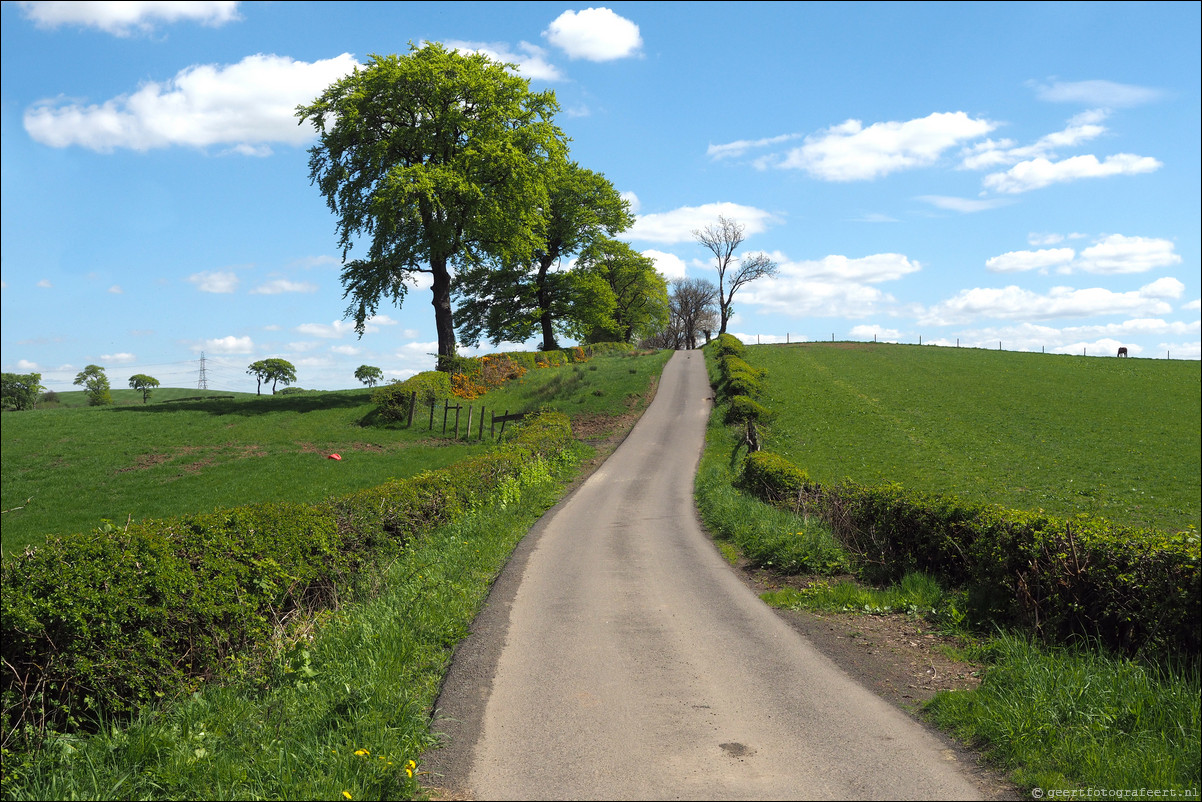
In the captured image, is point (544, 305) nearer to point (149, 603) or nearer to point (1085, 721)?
point (149, 603)

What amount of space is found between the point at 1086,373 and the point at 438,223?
1794 inches

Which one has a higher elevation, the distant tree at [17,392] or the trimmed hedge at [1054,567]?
the distant tree at [17,392]

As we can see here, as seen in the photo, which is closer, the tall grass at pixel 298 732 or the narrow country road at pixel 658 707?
the tall grass at pixel 298 732

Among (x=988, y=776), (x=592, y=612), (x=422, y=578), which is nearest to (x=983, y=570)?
(x=988, y=776)

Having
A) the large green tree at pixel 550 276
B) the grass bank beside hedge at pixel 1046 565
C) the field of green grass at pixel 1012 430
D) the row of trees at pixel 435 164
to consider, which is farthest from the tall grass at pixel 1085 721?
the large green tree at pixel 550 276

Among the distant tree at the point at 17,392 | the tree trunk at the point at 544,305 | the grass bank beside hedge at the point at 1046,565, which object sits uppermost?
the tree trunk at the point at 544,305

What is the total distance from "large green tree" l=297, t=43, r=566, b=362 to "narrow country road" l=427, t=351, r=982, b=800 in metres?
32.9

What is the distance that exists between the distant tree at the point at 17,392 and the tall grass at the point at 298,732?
291ft

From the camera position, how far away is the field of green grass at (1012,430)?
22719 millimetres

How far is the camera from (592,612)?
33.8 feet

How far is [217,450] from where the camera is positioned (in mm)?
30578

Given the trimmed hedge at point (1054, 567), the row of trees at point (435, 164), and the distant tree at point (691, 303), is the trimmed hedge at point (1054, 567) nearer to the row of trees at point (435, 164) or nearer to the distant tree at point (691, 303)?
the row of trees at point (435, 164)

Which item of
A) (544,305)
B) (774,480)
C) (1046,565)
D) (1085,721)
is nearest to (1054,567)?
(1046,565)

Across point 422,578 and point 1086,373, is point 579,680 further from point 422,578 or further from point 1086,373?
point 1086,373
